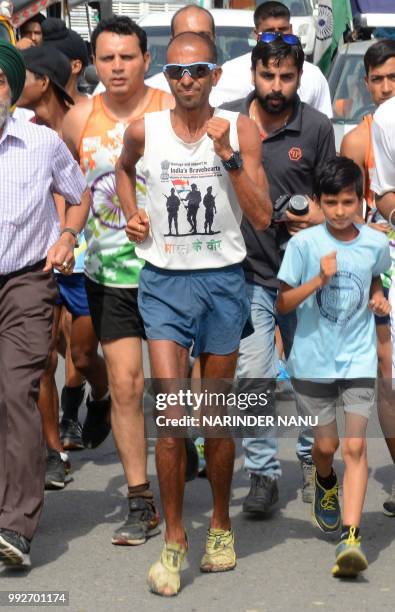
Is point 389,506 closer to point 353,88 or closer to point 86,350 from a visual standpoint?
point 86,350

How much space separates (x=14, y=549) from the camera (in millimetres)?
5863

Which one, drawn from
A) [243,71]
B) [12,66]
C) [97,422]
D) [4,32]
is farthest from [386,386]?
[4,32]

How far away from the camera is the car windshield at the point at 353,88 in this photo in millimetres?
13344

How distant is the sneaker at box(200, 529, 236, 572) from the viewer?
6.01 meters

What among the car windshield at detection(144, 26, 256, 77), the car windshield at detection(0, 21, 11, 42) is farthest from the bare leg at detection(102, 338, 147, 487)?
the car windshield at detection(144, 26, 256, 77)

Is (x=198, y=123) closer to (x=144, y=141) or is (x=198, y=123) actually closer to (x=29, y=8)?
(x=144, y=141)

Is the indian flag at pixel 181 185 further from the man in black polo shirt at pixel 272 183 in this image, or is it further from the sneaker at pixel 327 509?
the sneaker at pixel 327 509

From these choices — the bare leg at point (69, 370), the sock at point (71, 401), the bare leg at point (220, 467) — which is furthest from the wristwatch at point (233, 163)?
the sock at point (71, 401)

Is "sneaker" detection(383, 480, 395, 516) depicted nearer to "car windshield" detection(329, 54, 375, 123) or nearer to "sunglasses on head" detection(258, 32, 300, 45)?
"sunglasses on head" detection(258, 32, 300, 45)

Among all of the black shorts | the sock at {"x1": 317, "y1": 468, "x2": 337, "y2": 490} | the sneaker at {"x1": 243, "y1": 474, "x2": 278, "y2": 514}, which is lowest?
the sneaker at {"x1": 243, "y1": 474, "x2": 278, "y2": 514}

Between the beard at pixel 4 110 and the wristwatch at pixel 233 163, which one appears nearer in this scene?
the wristwatch at pixel 233 163

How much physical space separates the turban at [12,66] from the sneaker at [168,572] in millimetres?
2067

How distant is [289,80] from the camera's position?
7062 mm

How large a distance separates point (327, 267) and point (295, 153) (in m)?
1.21
